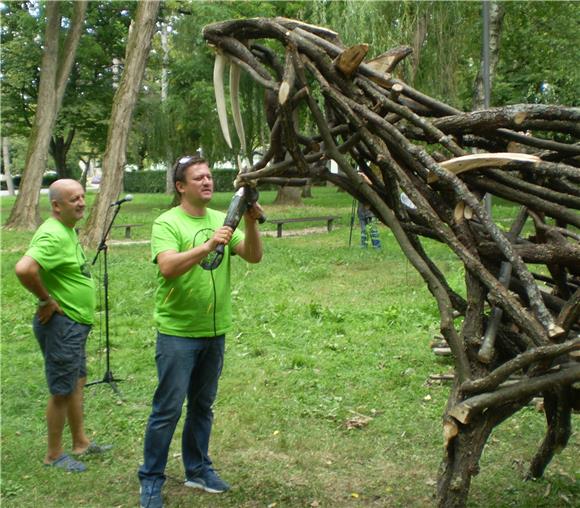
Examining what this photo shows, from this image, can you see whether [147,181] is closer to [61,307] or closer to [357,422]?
[357,422]

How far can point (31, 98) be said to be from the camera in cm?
2872

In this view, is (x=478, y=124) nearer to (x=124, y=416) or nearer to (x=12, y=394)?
(x=124, y=416)

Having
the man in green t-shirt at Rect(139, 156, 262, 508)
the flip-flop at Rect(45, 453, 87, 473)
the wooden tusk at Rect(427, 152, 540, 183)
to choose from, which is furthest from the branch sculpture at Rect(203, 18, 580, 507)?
the flip-flop at Rect(45, 453, 87, 473)

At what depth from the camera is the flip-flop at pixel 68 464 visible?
488 centimetres

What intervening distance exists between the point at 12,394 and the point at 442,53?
1180 centimetres

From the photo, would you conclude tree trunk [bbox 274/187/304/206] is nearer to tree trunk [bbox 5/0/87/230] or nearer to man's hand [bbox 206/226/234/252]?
tree trunk [bbox 5/0/87/230]

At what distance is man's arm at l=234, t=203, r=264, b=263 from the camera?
4.10 meters

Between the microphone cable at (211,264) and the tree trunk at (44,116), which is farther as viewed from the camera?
the tree trunk at (44,116)

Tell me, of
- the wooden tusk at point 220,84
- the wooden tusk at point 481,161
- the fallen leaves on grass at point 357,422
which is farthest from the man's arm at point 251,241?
the fallen leaves on grass at point 357,422

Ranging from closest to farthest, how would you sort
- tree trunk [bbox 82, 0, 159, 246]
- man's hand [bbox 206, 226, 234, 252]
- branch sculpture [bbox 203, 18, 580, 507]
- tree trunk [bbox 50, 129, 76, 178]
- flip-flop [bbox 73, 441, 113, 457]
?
branch sculpture [bbox 203, 18, 580, 507], man's hand [bbox 206, 226, 234, 252], flip-flop [bbox 73, 441, 113, 457], tree trunk [bbox 82, 0, 159, 246], tree trunk [bbox 50, 129, 76, 178]

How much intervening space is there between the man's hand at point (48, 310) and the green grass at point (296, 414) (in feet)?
3.16

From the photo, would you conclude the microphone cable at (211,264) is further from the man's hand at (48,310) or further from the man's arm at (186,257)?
the man's hand at (48,310)

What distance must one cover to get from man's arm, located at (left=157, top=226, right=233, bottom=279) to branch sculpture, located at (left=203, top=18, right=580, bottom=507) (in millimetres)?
307

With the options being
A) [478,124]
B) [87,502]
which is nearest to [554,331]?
[478,124]
